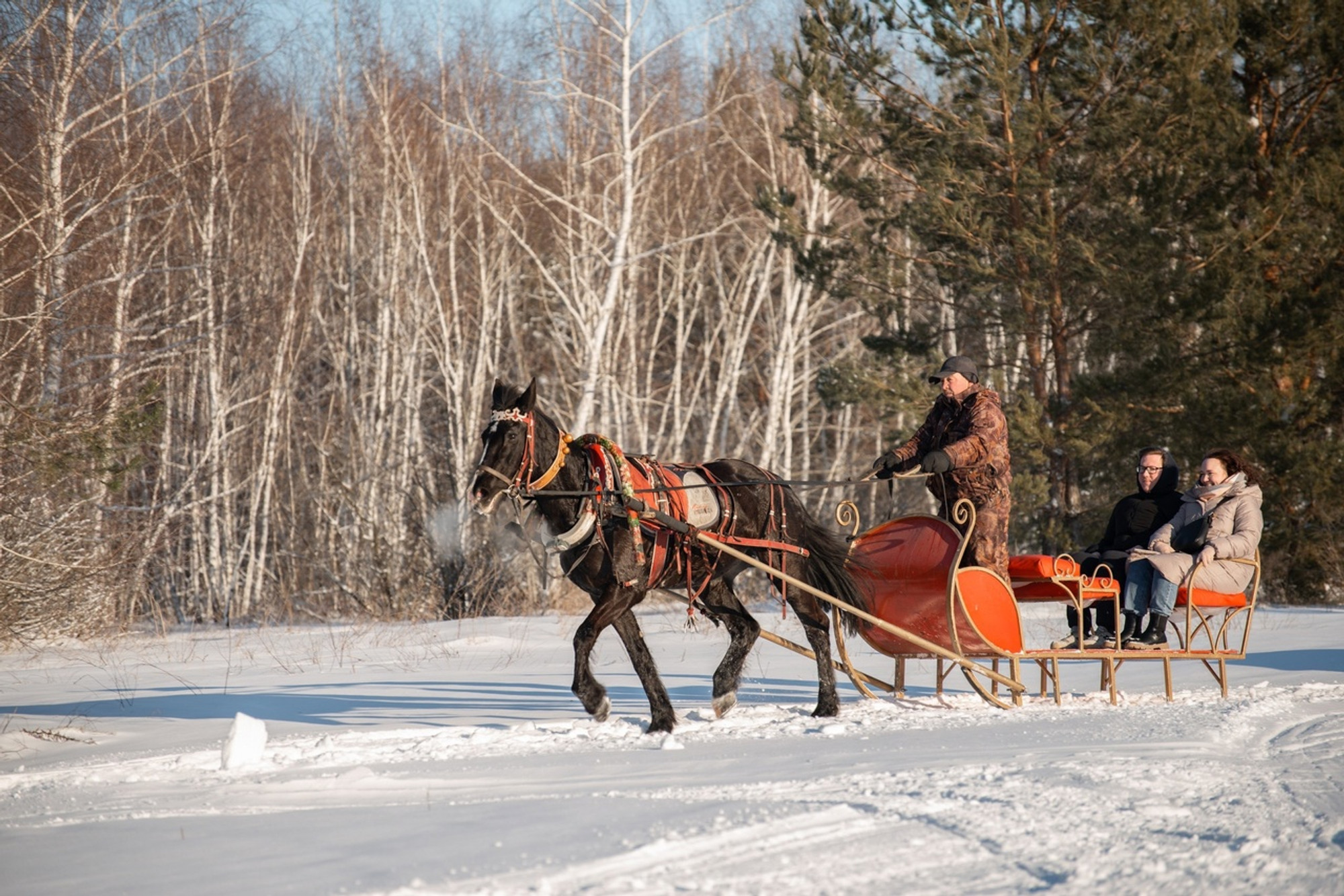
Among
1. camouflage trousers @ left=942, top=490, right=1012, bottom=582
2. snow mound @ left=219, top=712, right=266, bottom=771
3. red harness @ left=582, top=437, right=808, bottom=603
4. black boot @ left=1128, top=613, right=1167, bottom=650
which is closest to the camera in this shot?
snow mound @ left=219, top=712, right=266, bottom=771

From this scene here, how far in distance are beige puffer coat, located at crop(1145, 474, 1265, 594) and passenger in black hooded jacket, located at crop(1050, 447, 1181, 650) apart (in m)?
0.19

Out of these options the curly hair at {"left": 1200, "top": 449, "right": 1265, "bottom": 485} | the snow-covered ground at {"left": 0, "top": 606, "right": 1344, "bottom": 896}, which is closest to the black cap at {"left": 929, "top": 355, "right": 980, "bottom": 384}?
the curly hair at {"left": 1200, "top": 449, "right": 1265, "bottom": 485}

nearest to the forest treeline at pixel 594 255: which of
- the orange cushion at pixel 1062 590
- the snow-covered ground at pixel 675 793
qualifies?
the snow-covered ground at pixel 675 793

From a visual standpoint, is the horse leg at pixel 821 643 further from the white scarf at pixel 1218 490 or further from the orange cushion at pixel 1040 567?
the white scarf at pixel 1218 490

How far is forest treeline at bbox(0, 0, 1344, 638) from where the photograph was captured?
37.9 feet

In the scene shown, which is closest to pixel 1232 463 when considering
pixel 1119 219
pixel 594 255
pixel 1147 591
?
pixel 1147 591

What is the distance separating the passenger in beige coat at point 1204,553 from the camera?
7195 millimetres

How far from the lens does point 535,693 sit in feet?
27.9

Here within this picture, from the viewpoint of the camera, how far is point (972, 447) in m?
7.04

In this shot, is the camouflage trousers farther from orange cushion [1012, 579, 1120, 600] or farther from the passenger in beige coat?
the passenger in beige coat

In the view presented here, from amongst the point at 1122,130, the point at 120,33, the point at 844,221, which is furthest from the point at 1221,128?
the point at 120,33

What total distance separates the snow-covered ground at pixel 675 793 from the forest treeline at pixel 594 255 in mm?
2679

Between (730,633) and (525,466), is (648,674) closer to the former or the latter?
(730,633)

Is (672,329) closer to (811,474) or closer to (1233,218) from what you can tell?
(811,474)
